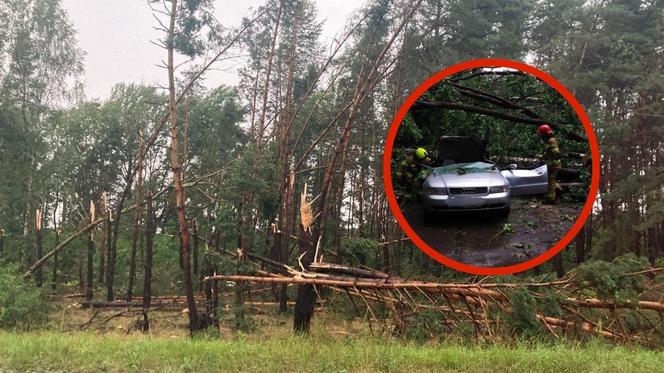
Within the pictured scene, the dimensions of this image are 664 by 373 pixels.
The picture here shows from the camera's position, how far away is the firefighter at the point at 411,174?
2604mm

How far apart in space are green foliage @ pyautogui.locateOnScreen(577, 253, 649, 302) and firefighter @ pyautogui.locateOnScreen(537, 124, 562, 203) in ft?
20.5

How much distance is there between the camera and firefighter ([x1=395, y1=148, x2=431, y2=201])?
2604 millimetres

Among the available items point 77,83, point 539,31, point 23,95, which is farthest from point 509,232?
point 77,83

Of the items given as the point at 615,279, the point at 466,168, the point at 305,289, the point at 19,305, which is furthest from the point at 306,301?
the point at 466,168

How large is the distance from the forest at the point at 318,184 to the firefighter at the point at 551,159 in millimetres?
6119

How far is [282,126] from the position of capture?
1880 centimetres

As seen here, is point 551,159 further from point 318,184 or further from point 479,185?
point 318,184

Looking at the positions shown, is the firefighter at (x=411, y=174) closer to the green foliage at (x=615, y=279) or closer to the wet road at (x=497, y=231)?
the wet road at (x=497, y=231)

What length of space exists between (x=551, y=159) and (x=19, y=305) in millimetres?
14068

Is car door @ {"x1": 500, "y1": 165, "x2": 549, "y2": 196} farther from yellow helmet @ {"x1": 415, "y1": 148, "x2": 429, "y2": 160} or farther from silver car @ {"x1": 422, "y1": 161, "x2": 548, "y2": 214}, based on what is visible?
yellow helmet @ {"x1": 415, "y1": 148, "x2": 429, "y2": 160}

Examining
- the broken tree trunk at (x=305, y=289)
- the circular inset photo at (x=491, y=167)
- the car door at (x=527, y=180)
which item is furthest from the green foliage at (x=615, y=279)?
the car door at (x=527, y=180)

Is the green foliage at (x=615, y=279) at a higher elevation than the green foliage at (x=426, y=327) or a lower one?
higher

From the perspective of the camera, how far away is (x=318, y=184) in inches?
979

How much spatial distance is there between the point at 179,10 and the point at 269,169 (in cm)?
478
